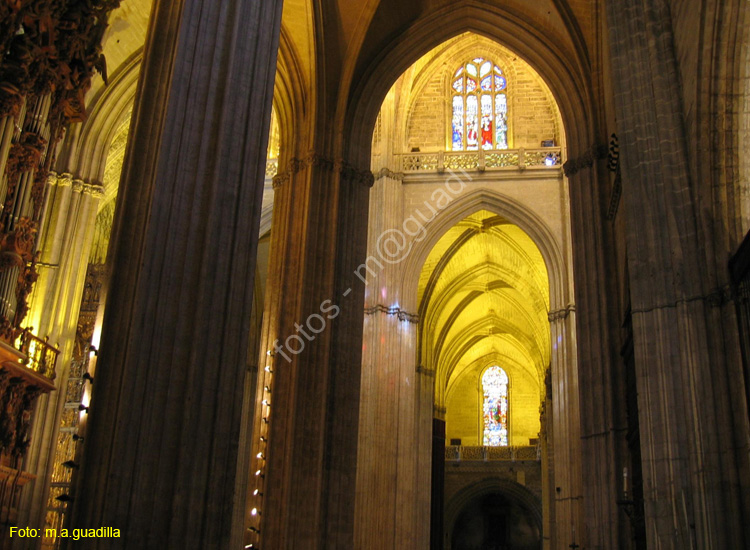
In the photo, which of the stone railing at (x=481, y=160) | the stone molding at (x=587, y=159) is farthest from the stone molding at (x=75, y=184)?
the stone railing at (x=481, y=160)

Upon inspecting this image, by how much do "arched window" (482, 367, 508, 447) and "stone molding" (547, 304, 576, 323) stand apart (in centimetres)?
1457

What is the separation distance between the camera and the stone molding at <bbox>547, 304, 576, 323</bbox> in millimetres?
19547

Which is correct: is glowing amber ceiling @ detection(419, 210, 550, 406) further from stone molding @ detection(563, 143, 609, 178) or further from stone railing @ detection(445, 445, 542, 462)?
stone molding @ detection(563, 143, 609, 178)

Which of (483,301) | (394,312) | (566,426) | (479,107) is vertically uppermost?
(479,107)

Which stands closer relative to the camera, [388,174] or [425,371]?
[388,174]

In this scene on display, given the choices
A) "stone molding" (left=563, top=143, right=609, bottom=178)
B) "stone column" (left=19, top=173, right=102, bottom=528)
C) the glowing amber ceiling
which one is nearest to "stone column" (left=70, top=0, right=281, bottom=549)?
"stone column" (left=19, top=173, right=102, bottom=528)

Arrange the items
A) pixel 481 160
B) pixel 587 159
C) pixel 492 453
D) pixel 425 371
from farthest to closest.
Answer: pixel 492 453
pixel 425 371
pixel 481 160
pixel 587 159

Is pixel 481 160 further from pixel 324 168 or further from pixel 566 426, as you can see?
pixel 324 168

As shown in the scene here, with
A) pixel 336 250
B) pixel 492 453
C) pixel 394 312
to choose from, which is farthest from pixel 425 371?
pixel 336 250

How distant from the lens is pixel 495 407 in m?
34.3

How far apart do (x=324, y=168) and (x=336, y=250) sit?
1.45 metres

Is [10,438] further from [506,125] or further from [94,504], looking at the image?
[506,125]

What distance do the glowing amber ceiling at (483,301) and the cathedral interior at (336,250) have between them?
10.4 ft

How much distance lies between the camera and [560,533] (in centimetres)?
1850
